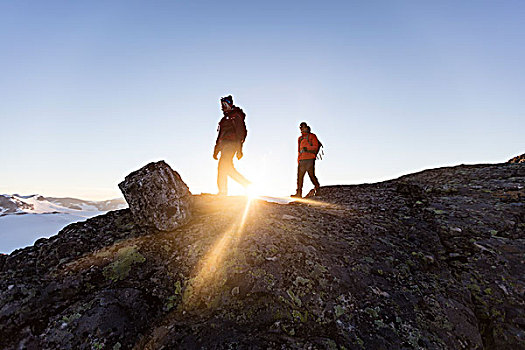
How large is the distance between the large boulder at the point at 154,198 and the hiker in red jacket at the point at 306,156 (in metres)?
7.06

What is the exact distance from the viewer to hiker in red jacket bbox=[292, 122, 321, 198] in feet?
37.8

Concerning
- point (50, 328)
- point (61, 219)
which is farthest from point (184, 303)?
point (61, 219)

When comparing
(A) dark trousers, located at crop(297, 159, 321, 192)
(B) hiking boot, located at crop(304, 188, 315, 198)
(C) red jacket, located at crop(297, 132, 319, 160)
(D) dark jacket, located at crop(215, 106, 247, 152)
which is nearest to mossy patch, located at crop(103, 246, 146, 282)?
(D) dark jacket, located at crop(215, 106, 247, 152)

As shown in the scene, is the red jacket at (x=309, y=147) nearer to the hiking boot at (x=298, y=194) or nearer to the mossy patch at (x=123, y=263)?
the hiking boot at (x=298, y=194)

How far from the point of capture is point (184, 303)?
12.5ft

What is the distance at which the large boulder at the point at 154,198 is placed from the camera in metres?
5.19

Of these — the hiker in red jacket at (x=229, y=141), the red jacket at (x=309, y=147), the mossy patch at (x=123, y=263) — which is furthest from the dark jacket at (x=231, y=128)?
the mossy patch at (x=123, y=263)

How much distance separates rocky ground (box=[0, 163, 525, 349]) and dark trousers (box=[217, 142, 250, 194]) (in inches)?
89.7

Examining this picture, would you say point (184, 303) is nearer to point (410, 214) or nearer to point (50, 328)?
point (50, 328)

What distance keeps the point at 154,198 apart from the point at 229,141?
3822 mm

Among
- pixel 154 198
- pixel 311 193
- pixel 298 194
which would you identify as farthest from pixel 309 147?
pixel 154 198

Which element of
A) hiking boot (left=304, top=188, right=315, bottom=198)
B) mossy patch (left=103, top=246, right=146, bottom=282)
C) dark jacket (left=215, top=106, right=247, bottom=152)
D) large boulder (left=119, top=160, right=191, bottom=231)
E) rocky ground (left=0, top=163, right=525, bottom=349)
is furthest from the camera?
hiking boot (left=304, top=188, right=315, bottom=198)

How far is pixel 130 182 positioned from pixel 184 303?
275cm

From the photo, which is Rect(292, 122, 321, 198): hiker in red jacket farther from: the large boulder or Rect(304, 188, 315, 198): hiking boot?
the large boulder
